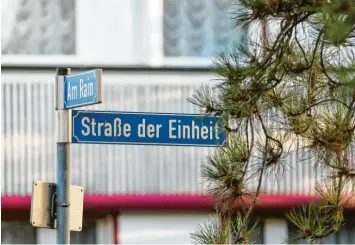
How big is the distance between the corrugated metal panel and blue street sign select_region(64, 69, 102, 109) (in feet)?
11.2

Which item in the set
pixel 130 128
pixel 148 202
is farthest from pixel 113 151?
pixel 130 128

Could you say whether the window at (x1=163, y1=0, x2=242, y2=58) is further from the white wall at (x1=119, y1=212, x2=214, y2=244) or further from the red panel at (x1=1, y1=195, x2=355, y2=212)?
the white wall at (x1=119, y1=212, x2=214, y2=244)

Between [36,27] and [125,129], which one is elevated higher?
[36,27]

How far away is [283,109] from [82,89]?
8.52ft

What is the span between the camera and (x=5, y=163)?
44.5 ft

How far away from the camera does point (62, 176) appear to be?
1007 cm

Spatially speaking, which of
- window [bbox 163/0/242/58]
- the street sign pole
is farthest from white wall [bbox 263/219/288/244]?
the street sign pole

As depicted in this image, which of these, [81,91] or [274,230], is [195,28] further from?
[81,91]

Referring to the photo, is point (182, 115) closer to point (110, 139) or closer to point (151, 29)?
point (110, 139)

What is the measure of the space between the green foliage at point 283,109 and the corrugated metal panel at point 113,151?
5.77m

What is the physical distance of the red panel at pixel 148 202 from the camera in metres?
13.4

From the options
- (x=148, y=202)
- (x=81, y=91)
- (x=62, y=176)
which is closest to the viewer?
(x=81, y=91)

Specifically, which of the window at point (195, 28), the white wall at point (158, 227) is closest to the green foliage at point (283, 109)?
the white wall at point (158, 227)

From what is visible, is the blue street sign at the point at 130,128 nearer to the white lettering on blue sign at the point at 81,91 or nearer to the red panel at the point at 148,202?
the white lettering on blue sign at the point at 81,91
